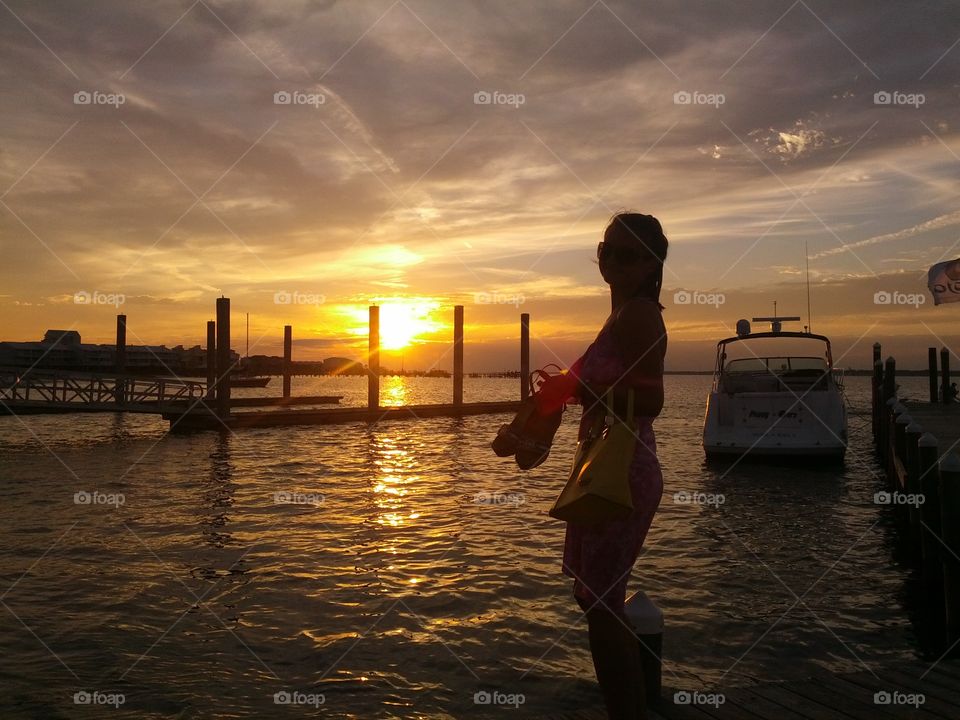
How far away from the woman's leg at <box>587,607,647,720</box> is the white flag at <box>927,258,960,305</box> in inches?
609

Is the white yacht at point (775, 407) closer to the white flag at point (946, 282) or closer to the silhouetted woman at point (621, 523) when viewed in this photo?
the white flag at point (946, 282)

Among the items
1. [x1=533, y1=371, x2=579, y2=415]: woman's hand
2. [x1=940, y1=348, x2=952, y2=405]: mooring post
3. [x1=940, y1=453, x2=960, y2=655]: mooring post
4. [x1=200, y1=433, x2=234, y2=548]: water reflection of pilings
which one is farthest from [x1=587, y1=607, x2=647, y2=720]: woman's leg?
[x1=940, y1=348, x2=952, y2=405]: mooring post

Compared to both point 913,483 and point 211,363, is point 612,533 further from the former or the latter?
point 211,363

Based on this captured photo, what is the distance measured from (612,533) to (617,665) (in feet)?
1.64

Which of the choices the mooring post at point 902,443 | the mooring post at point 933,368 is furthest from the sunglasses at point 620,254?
the mooring post at point 933,368

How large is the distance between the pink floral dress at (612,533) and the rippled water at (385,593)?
2.89 meters

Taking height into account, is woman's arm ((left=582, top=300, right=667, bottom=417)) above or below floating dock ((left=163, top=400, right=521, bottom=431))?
above

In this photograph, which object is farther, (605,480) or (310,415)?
(310,415)

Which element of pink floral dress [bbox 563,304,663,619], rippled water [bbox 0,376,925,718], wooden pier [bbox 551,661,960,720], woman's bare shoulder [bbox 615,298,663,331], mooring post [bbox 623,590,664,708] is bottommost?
rippled water [bbox 0,376,925,718]

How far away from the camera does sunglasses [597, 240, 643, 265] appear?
2.98 meters

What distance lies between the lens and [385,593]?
7926 millimetres

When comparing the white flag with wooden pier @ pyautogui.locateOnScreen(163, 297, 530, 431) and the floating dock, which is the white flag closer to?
wooden pier @ pyautogui.locateOnScreen(163, 297, 530, 431)

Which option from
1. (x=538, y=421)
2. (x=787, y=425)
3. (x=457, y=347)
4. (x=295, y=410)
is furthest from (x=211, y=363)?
(x=538, y=421)

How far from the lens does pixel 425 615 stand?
23.8ft
